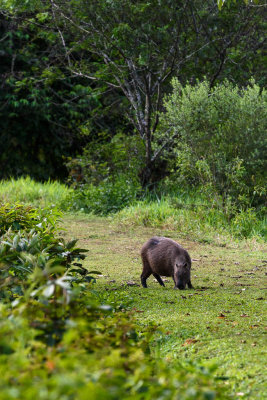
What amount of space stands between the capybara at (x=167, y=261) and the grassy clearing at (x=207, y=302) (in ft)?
0.56

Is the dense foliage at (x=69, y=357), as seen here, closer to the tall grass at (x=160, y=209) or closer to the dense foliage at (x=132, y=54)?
the tall grass at (x=160, y=209)

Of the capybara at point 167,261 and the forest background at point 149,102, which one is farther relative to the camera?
the forest background at point 149,102

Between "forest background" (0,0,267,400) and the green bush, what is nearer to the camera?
"forest background" (0,0,267,400)

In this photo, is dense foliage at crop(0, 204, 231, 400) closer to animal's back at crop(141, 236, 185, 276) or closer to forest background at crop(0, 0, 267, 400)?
forest background at crop(0, 0, 267, 400)

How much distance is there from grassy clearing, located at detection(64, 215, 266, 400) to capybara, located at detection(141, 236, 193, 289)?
0.56ft

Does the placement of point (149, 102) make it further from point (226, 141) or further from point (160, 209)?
point (160, 209)

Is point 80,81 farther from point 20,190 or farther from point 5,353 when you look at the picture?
point 5,353

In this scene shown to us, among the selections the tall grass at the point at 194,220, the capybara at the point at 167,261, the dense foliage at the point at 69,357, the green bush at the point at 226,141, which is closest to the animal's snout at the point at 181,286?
the capybara at the point at 167,261

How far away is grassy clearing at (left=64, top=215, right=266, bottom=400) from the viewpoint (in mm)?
3713

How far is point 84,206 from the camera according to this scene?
547 inches

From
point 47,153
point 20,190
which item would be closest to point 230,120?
point 20,190

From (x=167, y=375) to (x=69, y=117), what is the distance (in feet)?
54.6

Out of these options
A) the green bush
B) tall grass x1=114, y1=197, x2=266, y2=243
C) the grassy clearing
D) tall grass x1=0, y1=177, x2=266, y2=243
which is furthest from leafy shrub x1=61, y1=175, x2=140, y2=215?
the grassy clearing

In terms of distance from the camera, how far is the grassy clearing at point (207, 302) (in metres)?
3.71
